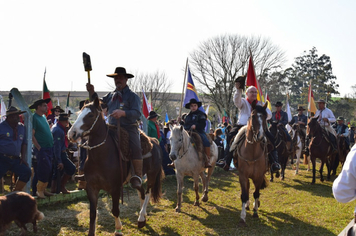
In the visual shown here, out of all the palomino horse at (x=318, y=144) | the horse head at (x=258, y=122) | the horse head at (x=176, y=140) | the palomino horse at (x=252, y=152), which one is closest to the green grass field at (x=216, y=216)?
the palomino horse at (x=252, y=152)

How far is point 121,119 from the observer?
679cm

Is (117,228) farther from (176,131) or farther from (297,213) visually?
(297,213)

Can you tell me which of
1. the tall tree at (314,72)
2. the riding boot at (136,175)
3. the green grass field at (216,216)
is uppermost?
the tall tree at (314,72)

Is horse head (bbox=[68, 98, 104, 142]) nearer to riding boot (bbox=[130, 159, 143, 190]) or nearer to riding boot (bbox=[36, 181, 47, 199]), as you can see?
riding boot (bbox=[130, 159, 143, 190])

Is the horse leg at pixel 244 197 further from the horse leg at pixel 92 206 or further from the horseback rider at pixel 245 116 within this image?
the horse leg at pixel 92 206

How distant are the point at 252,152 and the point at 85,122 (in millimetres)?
4082

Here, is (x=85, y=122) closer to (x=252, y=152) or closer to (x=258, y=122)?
(x=258, y=122)

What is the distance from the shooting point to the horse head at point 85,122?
5.46 metres

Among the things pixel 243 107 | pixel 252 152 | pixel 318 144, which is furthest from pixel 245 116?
pixel 318 144

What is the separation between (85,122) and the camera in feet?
18.5

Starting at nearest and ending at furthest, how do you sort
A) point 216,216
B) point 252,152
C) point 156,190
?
point 252,152 < point 156,190 < point 216,216

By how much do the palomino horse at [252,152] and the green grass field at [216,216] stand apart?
0.62 m

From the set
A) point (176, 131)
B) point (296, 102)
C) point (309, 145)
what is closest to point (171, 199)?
point (176, 131)

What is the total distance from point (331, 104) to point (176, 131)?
6152 centimetres
